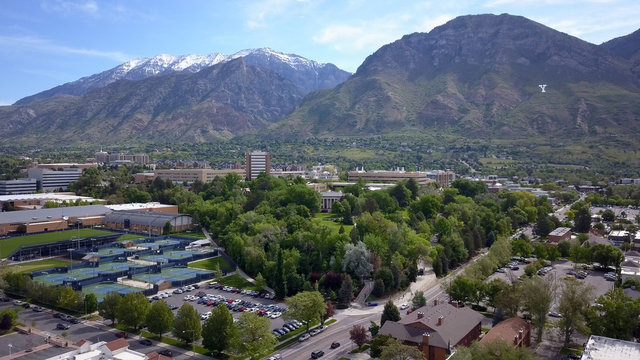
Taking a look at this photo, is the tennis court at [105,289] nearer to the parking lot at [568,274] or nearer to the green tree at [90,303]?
the green tree at [90,303]

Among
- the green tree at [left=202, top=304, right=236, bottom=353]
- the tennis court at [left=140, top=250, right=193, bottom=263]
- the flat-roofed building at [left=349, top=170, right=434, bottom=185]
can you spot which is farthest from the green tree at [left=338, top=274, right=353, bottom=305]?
the flat-roofed building at [left=349, top=170, right=434, bottom=185]

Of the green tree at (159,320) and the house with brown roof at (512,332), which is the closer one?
the house with brown roof at (512,332)

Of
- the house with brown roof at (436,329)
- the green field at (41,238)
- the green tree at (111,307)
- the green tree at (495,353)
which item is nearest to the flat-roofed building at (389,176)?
the green field at (41,238)

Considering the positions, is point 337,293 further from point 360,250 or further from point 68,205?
point 68,205

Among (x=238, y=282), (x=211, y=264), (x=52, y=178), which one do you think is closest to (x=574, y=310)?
(x=238, y=282)

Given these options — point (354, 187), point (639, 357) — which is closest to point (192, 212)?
point (354, 187)

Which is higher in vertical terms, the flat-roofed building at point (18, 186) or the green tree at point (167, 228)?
the flat-roofed building at point (18, 186)

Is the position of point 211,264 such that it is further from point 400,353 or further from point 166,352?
point 400,353
